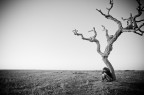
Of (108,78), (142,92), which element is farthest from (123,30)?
(142,92)

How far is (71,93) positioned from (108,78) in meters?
6.14

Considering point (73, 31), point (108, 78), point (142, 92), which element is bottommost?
point (142, 92)

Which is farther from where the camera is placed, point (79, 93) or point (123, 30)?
point (123, 30)

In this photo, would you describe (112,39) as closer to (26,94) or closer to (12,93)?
(26,94)

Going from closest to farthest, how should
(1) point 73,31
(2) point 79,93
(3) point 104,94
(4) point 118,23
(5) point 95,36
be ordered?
(3) point 104,94 → (2) point 79,93 → (4) point 118,23 → (5) point 95,36 → (1) point 73,31

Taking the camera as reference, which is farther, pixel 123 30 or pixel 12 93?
pixel 123 30

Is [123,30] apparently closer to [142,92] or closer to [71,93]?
[142,92]

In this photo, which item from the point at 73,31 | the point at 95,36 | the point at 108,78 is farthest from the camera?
the point at 73,31

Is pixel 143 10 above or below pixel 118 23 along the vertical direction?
above

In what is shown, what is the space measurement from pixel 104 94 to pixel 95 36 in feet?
32.2

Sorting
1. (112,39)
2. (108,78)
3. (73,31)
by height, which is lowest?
(108,78)

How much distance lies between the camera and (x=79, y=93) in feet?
44.1

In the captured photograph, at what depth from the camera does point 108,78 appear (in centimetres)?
1728

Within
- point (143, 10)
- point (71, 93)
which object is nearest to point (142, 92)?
point (71, 93)
